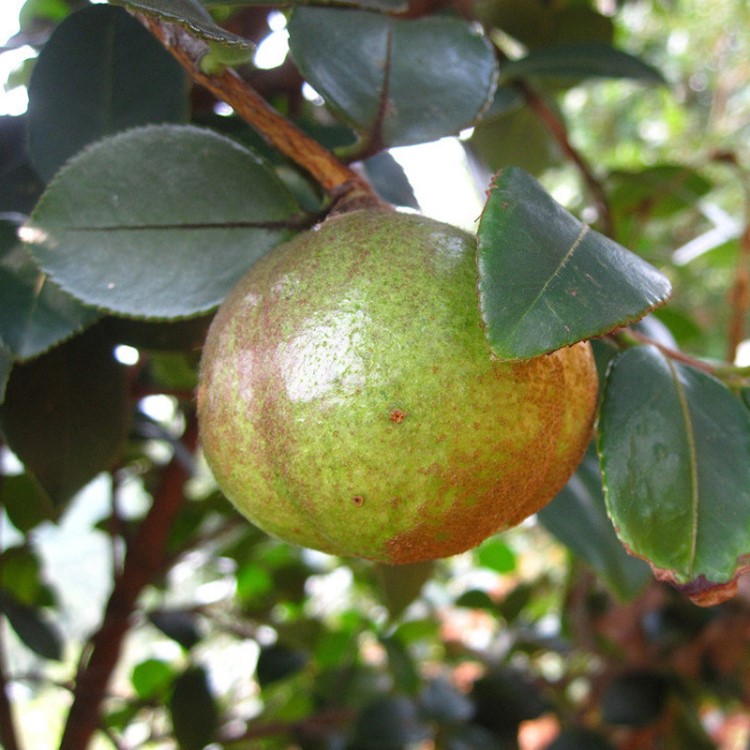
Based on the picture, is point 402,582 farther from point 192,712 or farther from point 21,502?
point 21,502

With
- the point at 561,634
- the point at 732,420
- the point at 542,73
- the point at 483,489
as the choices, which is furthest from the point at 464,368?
the point at 561,634

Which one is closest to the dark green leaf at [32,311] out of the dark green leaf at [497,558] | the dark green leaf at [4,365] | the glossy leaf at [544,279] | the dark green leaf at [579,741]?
the dark green leaf at [4,365]

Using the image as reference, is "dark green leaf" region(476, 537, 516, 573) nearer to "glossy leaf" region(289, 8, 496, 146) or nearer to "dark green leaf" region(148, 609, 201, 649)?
"dark green leaf" region(148, 609, 201, 649)

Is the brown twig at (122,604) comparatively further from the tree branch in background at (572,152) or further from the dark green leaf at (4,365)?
the tree branch in background at (572,152)

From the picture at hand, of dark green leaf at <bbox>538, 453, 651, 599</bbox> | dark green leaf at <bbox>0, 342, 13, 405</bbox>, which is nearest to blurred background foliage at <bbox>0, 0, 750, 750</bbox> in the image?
dark green leaf at <bbox>538, 453, 651, 599</bbox>

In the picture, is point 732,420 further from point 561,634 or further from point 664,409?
point 561,634

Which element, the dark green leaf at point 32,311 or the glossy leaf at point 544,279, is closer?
the glossy leaf at point 544,279
